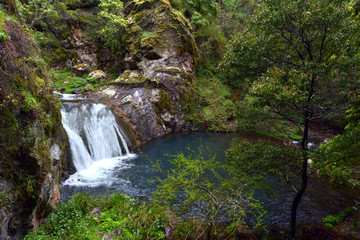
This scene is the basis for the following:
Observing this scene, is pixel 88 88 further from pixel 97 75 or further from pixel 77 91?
pixel 97 75

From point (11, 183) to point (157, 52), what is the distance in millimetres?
16465

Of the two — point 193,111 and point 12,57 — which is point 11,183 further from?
point 193,111

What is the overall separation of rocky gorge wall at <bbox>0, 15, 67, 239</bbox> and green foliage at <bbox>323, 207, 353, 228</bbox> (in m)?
9.07

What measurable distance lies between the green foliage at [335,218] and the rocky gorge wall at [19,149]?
9.07m

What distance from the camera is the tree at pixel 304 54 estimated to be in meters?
4.67

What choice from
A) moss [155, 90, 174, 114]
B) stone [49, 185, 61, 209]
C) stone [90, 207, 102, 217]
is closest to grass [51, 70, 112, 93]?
moss [155, 90, 174, 114]

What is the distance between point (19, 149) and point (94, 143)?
8.37 metres

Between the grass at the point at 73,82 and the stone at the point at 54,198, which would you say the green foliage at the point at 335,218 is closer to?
the stone at the point at 54,198

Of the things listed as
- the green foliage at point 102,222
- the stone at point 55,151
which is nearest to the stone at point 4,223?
the green foliage at point 102,222

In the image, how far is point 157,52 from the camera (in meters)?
18.6

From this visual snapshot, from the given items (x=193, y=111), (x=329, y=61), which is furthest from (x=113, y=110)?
(x=329, y=61)

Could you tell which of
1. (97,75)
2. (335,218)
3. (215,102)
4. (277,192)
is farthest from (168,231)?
(215,102)

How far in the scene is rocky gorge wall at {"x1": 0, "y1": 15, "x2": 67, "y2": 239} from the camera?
409cm

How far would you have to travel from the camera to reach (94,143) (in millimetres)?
12570
